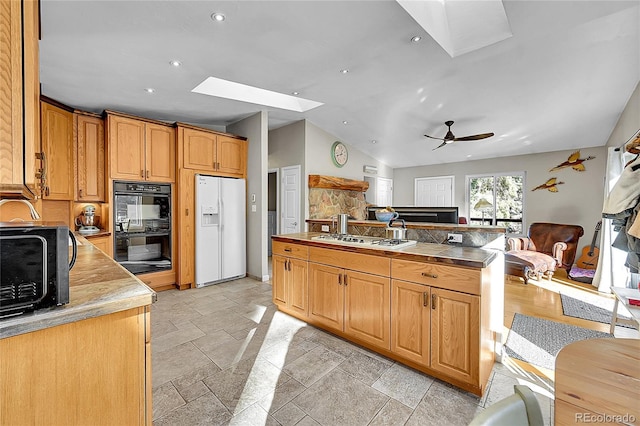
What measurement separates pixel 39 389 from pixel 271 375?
1.40 metres

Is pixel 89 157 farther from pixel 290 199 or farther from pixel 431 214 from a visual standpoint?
pixel 431 214

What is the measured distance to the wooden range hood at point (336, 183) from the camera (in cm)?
498

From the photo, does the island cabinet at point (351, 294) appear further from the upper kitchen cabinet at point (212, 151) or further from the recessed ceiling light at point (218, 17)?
the upper kitchen cabinet at point (212, 151)

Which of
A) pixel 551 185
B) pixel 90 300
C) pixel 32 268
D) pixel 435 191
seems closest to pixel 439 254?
pixel 90 300

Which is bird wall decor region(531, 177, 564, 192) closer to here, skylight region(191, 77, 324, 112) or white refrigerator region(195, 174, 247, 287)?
skylight region(191, 77, 324, 112)

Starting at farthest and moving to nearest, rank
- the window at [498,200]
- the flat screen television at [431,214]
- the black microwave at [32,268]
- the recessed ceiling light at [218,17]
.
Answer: the window at [498,200] → the flat screen television at [431,214] → the recessed ceiling light at [218,17] → the black microwave at [32,268]

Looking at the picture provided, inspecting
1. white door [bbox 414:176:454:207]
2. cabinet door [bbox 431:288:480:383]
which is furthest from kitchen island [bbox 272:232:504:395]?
white door [bbox 414:176:454:207]

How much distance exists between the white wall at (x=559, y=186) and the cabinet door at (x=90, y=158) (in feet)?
23.1

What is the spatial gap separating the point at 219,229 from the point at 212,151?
1.16m

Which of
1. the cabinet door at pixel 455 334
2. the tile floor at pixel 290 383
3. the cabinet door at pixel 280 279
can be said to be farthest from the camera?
the cabinet door at pixel 280 279

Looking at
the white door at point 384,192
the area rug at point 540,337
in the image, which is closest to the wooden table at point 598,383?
the area rug at point 540,337

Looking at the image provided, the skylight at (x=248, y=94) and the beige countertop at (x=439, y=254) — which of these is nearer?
the beige countertop at (x=439, y=254)

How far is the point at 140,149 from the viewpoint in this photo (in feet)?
12.0

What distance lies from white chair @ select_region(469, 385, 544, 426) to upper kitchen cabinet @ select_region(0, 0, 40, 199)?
1298mm
